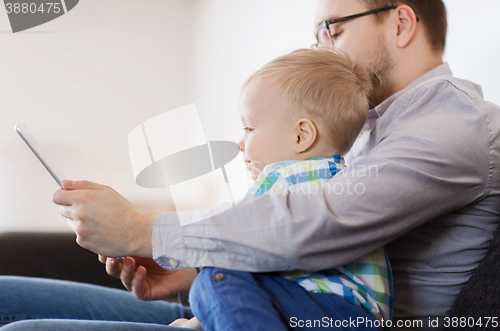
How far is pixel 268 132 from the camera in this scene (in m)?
0.82

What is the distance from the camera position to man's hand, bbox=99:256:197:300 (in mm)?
878

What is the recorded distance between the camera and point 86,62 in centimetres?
87

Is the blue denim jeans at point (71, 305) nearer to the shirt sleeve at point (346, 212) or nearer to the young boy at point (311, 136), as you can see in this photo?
the young boy at point (311, 136)

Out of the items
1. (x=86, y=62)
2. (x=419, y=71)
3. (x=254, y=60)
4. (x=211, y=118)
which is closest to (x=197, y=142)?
(x=211, y=118)

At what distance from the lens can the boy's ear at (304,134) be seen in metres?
0.80

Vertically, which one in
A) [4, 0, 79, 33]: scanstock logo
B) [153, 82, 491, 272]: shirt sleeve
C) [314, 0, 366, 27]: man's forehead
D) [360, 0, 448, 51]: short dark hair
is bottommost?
[153, 82, 491, 272]: shirt sleeve

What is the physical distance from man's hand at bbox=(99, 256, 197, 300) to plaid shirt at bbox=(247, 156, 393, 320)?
37 cm

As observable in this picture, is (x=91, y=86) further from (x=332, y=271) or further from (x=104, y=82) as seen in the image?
(x=332, y=271)

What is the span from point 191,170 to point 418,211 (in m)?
0.45

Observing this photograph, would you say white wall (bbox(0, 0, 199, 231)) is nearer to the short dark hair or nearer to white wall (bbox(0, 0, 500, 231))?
white wall (bbox(0, 0, 500, 231))

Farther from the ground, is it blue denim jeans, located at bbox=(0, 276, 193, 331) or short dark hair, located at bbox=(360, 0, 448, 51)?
short dark hair, located at bbox=(360, 0, 448, 51)

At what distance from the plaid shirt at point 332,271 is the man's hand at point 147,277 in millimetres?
366

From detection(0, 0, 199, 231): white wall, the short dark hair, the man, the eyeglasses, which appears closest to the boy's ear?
the man

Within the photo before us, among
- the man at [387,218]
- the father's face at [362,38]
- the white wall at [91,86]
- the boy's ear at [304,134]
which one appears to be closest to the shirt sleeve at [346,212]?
the man at [387,218]
